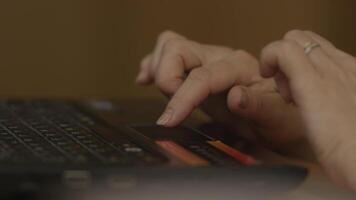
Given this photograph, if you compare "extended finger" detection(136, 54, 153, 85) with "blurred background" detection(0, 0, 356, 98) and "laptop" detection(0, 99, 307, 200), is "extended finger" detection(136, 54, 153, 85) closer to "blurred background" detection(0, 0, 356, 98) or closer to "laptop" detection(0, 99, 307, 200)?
"laptop" detection(0, 99, 307, 200)

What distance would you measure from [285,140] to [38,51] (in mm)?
896

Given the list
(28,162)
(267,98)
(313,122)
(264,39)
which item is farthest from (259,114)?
(264,39)

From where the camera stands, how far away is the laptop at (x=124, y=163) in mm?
571

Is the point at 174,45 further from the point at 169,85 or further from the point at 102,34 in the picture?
the point at 102,34

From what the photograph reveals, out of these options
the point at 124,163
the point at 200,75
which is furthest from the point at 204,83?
the point at 124,163

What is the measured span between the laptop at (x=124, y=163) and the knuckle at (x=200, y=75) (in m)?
0.05

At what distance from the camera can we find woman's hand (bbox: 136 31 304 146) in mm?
877

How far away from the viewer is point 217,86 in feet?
2.99

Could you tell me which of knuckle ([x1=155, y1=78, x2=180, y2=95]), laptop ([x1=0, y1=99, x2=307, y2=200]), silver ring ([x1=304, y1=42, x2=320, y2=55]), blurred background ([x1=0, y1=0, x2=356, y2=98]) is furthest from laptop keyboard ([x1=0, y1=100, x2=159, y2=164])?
blurred background ([x1=0, y1=0, x2=356, y2=98])

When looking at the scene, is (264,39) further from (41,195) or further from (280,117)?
(41,195)

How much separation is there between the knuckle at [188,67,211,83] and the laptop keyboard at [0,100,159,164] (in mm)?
122

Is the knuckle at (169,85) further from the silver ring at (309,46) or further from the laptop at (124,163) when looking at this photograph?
the silver ring at (309,46)

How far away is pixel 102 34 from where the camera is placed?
1.75 m

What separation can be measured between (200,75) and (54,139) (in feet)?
0.73
